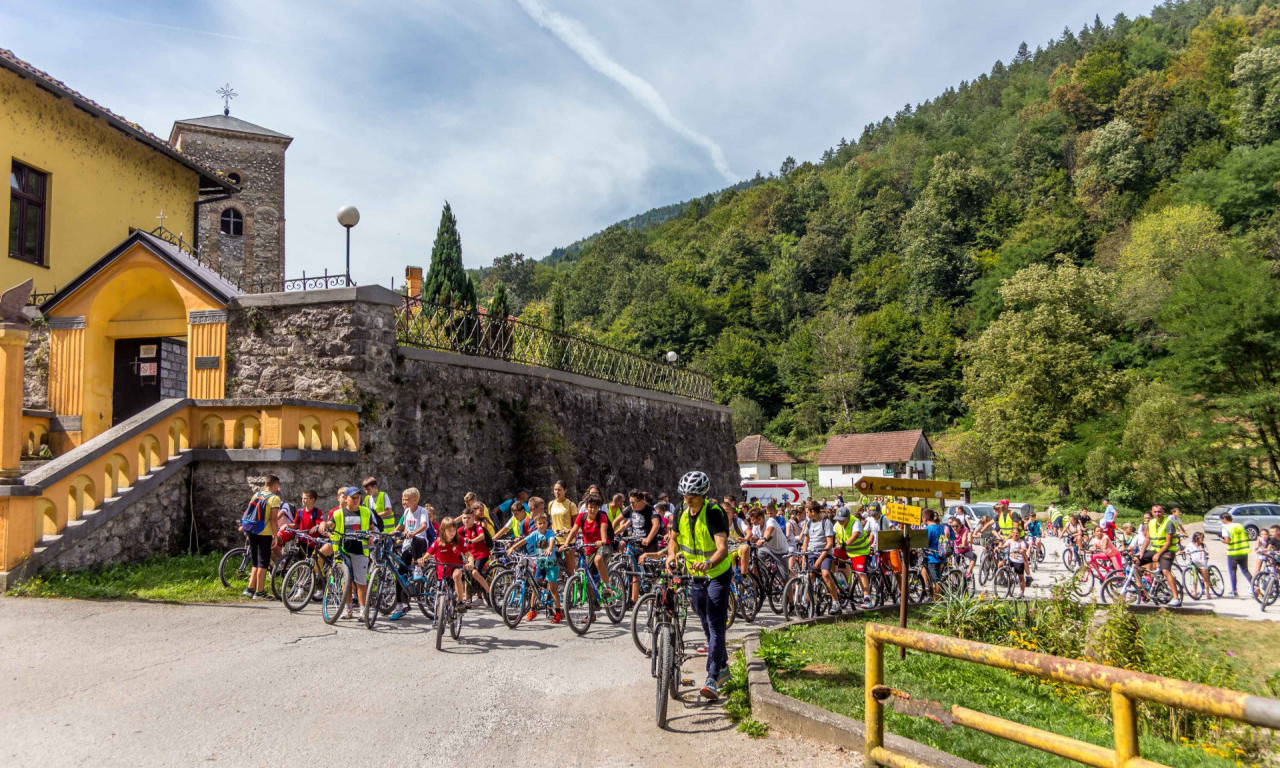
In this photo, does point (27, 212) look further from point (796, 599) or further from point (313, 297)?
point (796, 599)

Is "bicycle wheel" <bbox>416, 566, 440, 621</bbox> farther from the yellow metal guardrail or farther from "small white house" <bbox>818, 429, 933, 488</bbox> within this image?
"small white house" <bbox>818, 429, 933, 488</bbox>

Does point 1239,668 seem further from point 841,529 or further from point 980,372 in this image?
point 980,372

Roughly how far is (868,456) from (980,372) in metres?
10.8

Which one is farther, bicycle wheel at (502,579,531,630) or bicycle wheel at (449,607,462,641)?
bicycle wheel at (502,579,531,630)

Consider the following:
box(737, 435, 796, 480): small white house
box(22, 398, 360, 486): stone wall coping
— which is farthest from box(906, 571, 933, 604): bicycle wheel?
box(737, 435, 796, 480): small white house

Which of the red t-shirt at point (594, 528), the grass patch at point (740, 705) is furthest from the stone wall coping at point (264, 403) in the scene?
the grass patch at point (740, 705)

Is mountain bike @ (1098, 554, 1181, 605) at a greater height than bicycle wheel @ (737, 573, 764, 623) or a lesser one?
lesser

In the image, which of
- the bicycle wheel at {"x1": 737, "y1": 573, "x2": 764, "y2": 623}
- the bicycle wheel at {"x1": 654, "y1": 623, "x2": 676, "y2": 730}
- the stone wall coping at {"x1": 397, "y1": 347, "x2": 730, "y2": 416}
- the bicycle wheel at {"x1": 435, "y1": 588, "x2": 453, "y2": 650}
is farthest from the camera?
the stone wall coping at {"x1": 397, "y1": 347, "x2": 730, "y2": 416}

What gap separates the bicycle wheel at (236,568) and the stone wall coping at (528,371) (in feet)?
14.9

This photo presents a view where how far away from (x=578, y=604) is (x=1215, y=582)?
1506cm

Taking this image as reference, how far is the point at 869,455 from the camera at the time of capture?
209ft

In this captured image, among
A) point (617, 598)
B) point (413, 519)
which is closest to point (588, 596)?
point (617, 598)

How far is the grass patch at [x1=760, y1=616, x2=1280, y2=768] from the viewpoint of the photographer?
18.5 ft

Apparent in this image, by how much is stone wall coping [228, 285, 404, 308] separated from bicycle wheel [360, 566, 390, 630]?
5.49m
